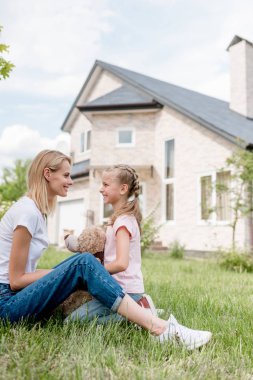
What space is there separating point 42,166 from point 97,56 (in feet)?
63.2

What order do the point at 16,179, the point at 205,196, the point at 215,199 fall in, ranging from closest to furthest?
the point at 215,199, the point at 205,196, the point at 16,179

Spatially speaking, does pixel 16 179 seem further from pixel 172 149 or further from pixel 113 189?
pixel 113 189

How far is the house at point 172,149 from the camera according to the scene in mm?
14047

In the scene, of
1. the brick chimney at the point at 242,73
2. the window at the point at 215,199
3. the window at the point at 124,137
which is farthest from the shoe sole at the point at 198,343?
the brick chimney at the point at 242,73

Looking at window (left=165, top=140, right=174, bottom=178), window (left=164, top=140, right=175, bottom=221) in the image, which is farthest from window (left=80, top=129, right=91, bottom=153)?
window (left=164, top=140, right=175, bottom=221)

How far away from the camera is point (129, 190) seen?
3.65m

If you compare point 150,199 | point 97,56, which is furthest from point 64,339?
point 97,56

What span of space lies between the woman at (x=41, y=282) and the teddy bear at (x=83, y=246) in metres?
0.28

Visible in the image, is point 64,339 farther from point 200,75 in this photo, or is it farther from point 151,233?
point 200,75

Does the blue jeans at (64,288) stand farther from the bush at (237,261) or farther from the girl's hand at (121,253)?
the bush at (237,261)

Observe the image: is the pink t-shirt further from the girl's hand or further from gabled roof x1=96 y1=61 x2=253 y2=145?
gabled roof x1=96 y1=61 x2=253 y2=145

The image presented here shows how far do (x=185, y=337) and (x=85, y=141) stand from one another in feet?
62.7

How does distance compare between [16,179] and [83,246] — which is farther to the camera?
[16,179]

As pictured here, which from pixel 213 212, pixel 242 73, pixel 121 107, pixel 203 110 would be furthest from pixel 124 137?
pixel 242 73
